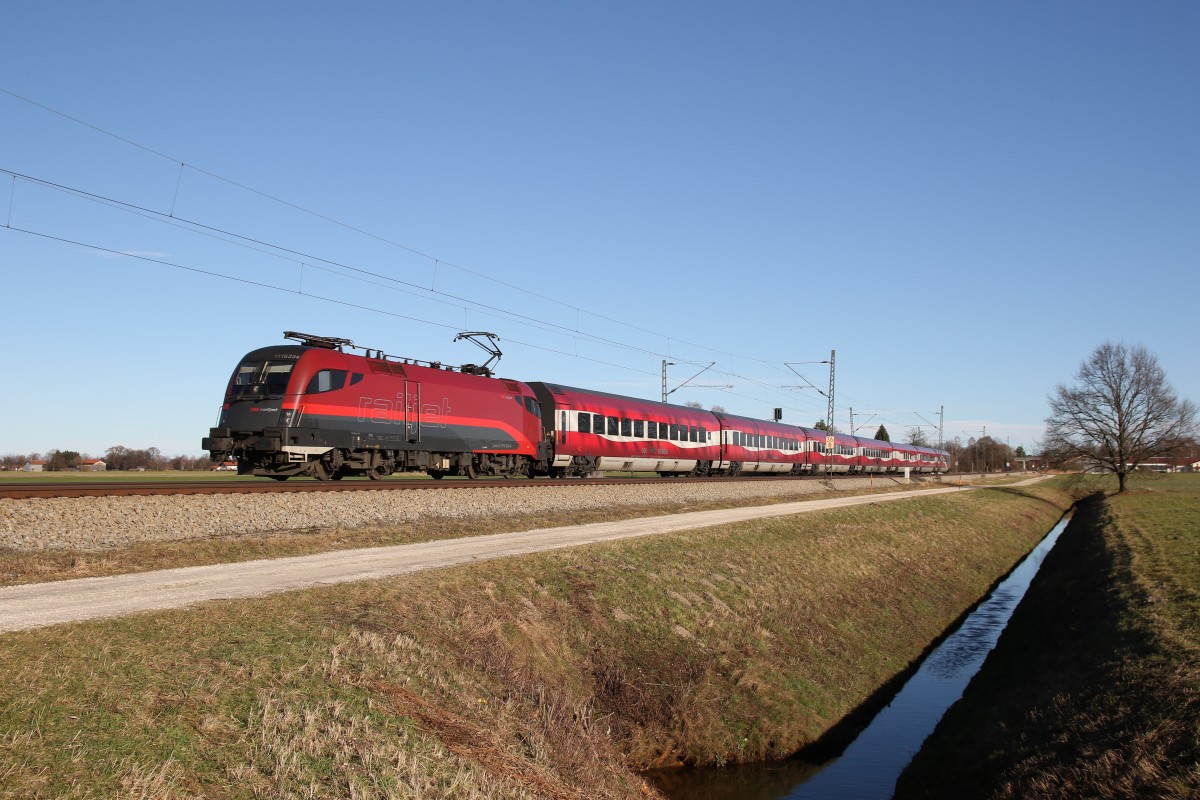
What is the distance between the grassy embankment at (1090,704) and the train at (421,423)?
18.1 meters

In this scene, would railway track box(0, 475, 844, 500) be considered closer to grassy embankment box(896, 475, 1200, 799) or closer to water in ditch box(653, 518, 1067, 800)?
water in ditch box(653, 518, 1067, 800)

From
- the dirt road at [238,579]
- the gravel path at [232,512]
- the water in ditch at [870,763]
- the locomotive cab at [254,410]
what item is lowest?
the water in ditch at [870,763]

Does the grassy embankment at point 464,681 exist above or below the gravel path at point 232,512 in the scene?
below

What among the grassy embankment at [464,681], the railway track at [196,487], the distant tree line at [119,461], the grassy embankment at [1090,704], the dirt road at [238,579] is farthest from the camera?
the distant tree line at [119,461]

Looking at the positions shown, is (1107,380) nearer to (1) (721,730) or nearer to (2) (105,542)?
(1) (721,730)

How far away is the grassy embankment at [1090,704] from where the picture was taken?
947 centimetres

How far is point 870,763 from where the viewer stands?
14664 mm

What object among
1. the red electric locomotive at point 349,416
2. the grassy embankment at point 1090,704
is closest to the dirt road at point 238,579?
the red electric locomotive at point 349,416

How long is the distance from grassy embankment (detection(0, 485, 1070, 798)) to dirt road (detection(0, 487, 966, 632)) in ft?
2.46

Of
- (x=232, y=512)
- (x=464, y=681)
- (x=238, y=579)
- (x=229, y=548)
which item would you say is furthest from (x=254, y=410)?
(x=464, y=681)

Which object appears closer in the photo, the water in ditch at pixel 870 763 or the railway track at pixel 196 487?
the water in ditch at pixel 870 763

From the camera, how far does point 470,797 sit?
7676 millimetres

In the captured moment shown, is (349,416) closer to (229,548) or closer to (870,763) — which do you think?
(229,548)

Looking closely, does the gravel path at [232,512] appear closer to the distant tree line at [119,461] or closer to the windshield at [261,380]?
the windshield at [261,380]
